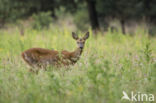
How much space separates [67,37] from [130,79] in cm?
449

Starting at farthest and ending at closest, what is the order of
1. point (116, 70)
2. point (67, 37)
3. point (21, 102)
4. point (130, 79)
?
point (67, 37), point (116, 70), point (130, 79), point (21, 102)

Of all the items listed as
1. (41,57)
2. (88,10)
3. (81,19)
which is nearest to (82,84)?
(41,57)

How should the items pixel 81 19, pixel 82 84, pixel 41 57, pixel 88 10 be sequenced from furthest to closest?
pixel 81 19, pixel 88 10, pixel 41 57, pixel 82 84

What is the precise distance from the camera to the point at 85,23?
2344 cm

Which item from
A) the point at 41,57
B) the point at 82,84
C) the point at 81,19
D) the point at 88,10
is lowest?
the point at 82,84

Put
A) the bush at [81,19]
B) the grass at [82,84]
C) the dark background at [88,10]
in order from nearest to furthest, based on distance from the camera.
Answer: the grass at [82,84] → the dark background at [88,10] → the bush at [81,19]

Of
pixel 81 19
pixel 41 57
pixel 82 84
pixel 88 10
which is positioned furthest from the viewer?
pixel 81 19

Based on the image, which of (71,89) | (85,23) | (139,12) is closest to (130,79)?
(71,89)

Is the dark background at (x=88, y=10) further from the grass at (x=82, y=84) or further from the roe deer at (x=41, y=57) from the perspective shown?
the grass at (x=82, y=84)

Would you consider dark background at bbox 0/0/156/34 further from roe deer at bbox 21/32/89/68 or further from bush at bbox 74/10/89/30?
roe deer at bbox 21/32/89/68

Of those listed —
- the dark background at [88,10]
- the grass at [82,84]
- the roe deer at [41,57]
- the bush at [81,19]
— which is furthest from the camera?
the bush at [81,19]

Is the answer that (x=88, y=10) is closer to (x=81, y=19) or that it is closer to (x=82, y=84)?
(x=81, y=19)

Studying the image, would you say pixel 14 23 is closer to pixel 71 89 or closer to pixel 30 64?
pixel 30 64

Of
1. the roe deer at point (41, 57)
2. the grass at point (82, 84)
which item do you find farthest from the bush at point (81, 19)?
the grass at point (82, 84)
